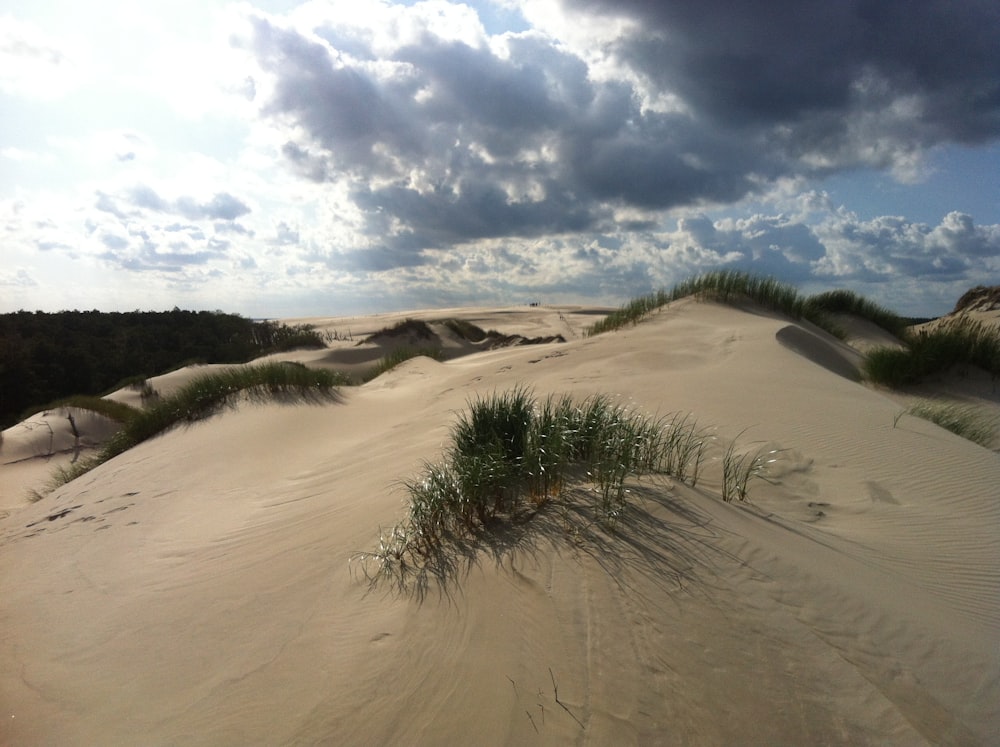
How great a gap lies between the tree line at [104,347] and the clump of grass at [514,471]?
1388 centimetres

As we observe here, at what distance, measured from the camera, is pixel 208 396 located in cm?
772

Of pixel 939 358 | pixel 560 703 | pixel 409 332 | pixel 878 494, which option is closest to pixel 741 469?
pixel 878 494

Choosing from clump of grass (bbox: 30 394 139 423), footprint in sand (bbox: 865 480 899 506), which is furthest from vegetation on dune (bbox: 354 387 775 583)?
clump of grass (bbox: 30 394 139 423)

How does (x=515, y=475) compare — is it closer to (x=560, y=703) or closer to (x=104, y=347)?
(x=560, y=703)

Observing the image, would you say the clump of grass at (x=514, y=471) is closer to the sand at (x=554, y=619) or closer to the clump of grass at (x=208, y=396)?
the sand at (x=554, y=619)

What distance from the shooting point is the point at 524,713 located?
1.65 m

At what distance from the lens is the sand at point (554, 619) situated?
1698mm

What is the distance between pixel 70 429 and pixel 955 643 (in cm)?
1307

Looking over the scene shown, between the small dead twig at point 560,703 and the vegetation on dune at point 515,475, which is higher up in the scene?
the vegetation on dune at point 515,475

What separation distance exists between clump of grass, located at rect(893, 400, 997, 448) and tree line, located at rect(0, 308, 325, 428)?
16576mm

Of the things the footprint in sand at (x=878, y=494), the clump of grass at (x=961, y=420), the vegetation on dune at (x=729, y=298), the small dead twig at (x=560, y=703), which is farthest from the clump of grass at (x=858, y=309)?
the small dead twig at (x=560, y=703)

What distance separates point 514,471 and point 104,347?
2178 centimetres

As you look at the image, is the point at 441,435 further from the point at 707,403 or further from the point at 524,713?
the point at 524,713

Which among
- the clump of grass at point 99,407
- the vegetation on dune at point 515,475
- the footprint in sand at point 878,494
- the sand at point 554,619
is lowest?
the clump of grass at point 99,407
